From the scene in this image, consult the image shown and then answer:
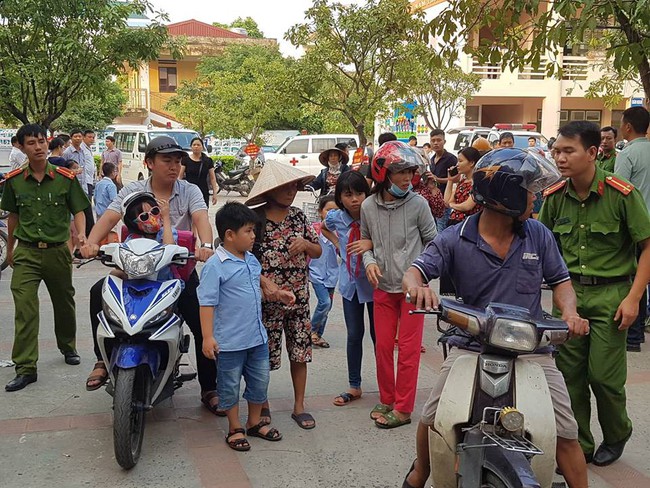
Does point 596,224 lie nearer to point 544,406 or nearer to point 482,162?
point 482,162

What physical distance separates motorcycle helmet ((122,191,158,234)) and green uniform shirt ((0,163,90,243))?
1251mm

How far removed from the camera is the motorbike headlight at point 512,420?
2604 mm

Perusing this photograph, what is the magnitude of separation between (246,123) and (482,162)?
26097 millimetres

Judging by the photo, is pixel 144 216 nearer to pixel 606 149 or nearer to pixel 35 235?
pixel 35 235

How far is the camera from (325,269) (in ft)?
21.2

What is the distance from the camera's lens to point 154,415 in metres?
4.73

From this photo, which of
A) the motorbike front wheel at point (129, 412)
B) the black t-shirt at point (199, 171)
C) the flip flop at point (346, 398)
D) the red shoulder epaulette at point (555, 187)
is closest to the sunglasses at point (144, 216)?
the motorbike front wheel at point (129, 412)

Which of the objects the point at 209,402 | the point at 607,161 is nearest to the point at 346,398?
the point at 209,402

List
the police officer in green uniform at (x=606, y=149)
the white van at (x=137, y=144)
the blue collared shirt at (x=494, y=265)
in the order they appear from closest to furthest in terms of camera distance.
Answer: the blue collared shirt at (x=494, y=265)
the police officer in green uniform at (x=606, y=149)
the white van at (x=137, y=144)

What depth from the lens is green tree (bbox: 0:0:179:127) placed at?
10734 mm

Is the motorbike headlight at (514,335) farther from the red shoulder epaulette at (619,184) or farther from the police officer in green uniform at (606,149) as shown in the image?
the police officer in green uniform at (606,149)

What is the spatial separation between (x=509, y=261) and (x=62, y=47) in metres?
9.42

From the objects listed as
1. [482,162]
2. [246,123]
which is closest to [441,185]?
[482,162]

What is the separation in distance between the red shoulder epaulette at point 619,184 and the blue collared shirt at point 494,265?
881 mm
